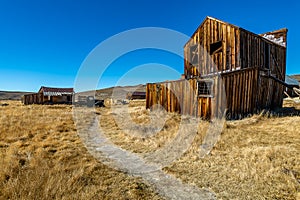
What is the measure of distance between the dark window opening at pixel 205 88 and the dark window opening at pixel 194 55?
15.1 ft

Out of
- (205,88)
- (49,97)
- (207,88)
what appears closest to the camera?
(207,88)

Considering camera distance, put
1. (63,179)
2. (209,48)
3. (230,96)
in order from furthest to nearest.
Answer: (209,48)
(230,96)
(63,179)

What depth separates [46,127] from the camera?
9.71 metres

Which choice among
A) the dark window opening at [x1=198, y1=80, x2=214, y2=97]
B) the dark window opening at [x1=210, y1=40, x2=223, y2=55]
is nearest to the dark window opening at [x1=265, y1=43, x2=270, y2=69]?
the dark window opening at [x1=210, y1=40, x2=223, y2=55]

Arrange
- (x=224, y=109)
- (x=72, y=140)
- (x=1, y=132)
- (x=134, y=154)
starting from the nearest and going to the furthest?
1. (x=134, y=154)
2. (x=72, y=140)
3. (x=1, y=132)
4. (x=224, y=109)

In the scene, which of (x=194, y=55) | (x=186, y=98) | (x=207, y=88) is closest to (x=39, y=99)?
(x=194, y=55)

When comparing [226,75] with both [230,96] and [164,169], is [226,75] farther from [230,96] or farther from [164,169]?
[164,169]

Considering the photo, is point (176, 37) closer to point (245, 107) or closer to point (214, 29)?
point (214, 29)

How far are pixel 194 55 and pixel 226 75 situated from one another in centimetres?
591

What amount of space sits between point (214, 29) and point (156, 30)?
4.62 metres

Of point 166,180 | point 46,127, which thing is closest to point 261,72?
point 166,180

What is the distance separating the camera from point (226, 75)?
10641mm

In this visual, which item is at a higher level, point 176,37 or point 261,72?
point 176,37

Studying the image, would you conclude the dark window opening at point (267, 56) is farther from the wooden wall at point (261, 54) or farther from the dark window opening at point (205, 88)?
the dark window opening at point (205, 88)
